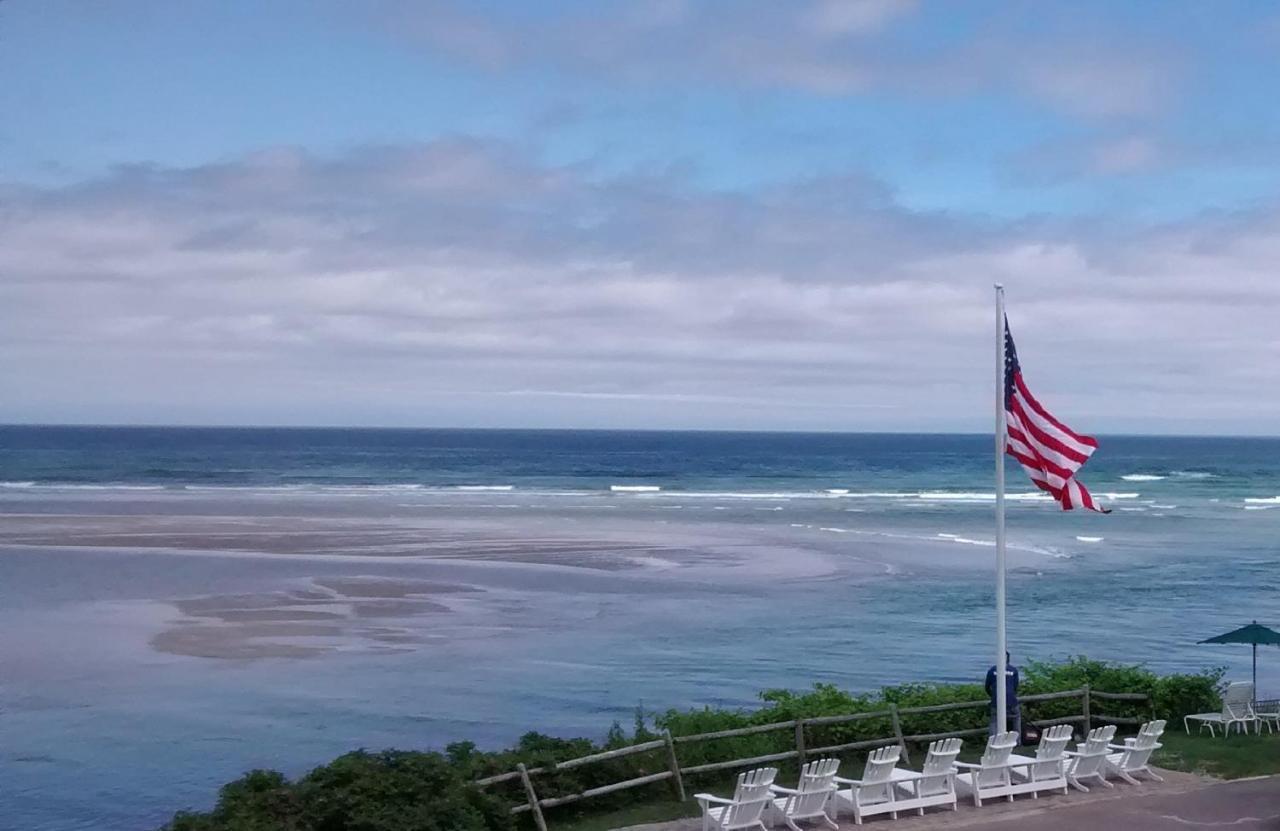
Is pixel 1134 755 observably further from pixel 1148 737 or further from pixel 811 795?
pixel 811 795

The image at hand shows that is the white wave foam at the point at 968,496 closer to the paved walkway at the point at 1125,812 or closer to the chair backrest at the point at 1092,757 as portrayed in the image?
the chair backrest at the point at 1092,757

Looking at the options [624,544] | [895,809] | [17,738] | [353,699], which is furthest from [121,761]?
[624,544]

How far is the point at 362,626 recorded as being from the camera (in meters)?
28.4

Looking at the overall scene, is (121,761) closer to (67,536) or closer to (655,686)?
(655,686)

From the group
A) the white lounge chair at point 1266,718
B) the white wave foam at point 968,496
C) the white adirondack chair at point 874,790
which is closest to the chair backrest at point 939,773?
the white adirondack chair at point 874,790

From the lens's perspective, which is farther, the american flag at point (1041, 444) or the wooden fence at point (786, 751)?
the american flag at point (1041, 444)

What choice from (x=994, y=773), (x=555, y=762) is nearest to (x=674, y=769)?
(x=555, y=762)

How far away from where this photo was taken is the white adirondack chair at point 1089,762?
1366cm

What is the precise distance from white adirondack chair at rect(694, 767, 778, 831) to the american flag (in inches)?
178

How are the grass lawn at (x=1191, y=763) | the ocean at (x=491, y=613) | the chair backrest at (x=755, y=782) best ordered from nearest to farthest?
the chair backrest at (x=755, y=782) < the grass lawn at (x=1191, y=763) < the ocean at (x=491, y=613)

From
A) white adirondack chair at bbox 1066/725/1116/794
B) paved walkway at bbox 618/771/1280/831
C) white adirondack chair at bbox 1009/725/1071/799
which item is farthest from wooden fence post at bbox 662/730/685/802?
white adirondack chair at bbox 1066/725/1116/794

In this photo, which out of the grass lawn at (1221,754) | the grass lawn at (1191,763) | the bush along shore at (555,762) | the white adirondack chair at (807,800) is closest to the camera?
the bush along shore at (555,762)

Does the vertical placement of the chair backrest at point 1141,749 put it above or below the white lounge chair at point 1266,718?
above

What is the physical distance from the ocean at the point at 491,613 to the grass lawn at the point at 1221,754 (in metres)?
7.00
